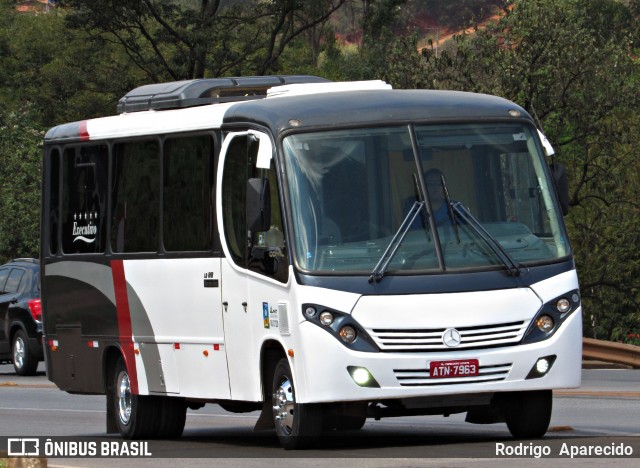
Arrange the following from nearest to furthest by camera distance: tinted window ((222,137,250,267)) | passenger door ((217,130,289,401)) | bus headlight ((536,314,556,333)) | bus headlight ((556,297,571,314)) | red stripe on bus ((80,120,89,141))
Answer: bus headlight ((536,314,556,333)) < bus headlight ((556,297,571,314)) < passenger door ((217,130,289,401)) < tinted window ((222,137,250,267)) < red stripe on bus ((80,120,89,141))

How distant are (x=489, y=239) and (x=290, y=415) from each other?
6.35 ft

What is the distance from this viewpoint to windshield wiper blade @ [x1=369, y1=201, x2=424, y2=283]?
39.5 ft

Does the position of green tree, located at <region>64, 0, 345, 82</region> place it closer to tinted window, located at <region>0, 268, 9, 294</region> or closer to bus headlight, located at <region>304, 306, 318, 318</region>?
tinted window, located at <region>0, 268, 9, 294</region>

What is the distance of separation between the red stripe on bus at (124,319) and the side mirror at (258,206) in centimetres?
306

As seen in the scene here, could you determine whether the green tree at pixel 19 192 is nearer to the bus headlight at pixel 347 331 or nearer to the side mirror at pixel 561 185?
the side mirror at pixel 561 185

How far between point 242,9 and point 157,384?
3567 cm

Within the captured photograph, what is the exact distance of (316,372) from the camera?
11.9 meters

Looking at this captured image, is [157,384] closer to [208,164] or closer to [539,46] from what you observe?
[208,164]

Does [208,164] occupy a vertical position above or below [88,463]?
above

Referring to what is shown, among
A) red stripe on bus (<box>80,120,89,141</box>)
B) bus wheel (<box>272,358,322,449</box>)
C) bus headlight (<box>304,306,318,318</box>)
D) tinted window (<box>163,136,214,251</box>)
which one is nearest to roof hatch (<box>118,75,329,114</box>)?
red stripe on bus (<box>80,120,89,141</box>)

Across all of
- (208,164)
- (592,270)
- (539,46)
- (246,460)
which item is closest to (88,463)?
(246,460)

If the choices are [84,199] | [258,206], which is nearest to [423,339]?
[258,206]

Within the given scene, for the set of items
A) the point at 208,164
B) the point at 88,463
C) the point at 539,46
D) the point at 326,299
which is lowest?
the point at 88,463

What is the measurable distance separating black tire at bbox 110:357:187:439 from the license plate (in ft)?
12.8
